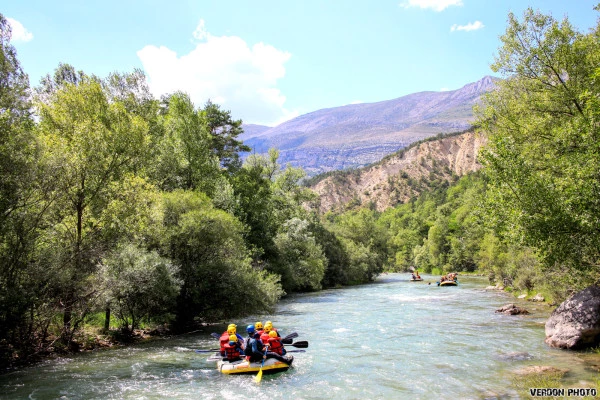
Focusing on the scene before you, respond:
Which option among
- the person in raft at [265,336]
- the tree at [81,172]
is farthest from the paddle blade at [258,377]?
the tree at [81,172]

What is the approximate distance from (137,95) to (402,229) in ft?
353

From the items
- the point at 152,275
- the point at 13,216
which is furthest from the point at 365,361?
the point at 13,216

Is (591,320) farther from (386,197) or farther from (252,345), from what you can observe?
(386,197)

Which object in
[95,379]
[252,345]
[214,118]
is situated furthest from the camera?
[214,118]

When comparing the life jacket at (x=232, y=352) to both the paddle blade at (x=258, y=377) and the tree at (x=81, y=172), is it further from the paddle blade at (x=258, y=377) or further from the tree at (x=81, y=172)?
the tree at (x=81, y=172)

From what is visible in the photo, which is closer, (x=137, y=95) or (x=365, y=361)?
(x=365, y=361)

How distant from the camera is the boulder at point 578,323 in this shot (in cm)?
1554

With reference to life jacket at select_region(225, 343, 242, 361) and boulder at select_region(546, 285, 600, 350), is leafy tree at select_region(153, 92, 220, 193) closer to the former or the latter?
life jacket at select_region(225, 343, 242, 361)

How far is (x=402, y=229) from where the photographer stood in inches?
5266

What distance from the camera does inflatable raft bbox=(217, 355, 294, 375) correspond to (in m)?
14.5

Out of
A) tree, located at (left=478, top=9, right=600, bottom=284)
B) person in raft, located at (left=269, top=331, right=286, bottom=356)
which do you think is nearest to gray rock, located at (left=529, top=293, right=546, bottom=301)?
tree, located at (left=478, top=9, right=600, bottom=284)

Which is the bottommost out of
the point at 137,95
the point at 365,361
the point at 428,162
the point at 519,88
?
the point at 365,361

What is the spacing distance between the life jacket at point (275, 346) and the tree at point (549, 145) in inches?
361

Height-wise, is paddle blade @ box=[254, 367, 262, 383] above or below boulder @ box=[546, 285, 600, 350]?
below
